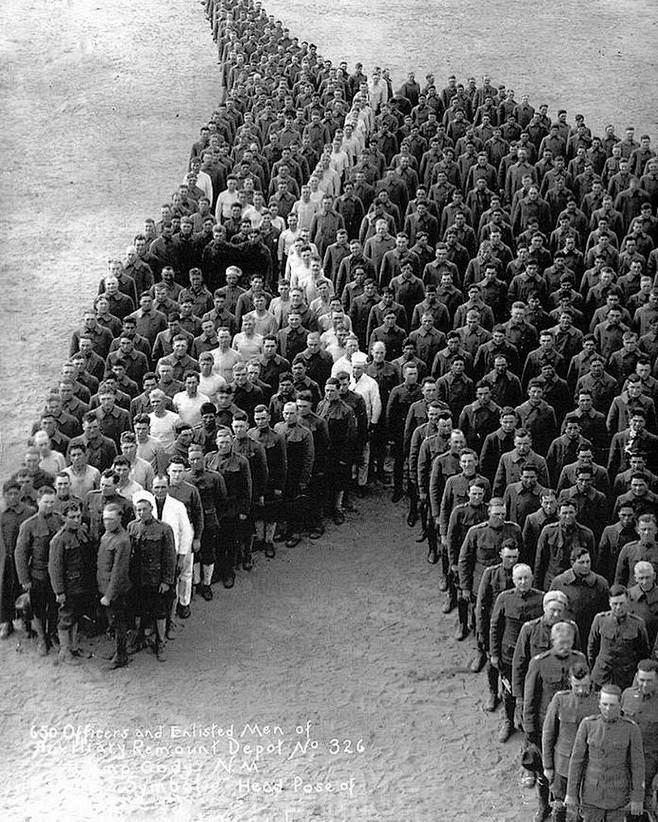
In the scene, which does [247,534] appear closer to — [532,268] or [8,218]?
[532,268]

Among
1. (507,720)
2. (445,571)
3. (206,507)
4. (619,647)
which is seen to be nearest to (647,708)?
(619,647)

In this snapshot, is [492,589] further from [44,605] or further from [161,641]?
[44,605]

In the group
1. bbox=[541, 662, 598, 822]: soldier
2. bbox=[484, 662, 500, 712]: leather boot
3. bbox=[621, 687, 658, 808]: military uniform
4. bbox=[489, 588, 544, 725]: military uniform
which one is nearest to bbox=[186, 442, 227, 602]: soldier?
bbox=[484, 662, 500, 712]: leather boot

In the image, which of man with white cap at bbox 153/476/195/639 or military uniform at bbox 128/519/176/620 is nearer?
military uniform at bbox 128/519/176/620

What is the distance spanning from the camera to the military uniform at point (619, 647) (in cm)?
878

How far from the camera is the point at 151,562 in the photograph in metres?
9.99

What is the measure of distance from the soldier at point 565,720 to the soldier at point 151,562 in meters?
3.26

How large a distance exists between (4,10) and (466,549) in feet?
84.9

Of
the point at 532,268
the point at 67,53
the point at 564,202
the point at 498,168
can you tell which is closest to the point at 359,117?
the point at 498,168

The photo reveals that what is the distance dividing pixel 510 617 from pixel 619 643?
76 cm

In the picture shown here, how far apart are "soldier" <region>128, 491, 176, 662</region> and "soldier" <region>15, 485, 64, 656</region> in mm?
614

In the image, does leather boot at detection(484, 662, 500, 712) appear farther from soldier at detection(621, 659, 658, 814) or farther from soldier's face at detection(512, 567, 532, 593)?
soldier at detection(621, 659, 658, 814)

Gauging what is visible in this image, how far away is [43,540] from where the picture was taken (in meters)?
10.0

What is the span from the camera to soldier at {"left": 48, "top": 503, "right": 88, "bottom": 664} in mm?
9844
